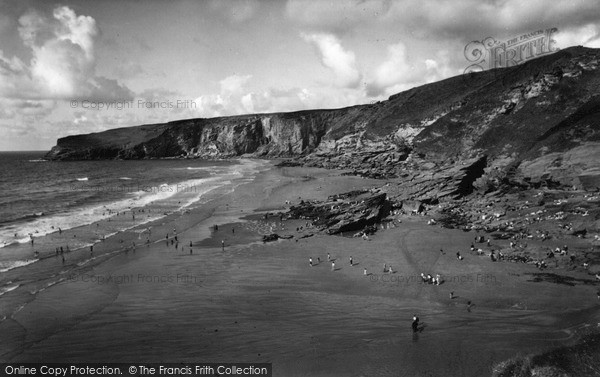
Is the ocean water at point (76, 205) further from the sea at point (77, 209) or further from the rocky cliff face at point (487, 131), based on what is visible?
the rocky cliff face at point (487, 131)

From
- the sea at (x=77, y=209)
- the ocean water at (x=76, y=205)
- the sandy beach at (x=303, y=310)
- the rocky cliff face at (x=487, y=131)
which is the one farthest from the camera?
the rocky cliff face at (x=487, y=131)

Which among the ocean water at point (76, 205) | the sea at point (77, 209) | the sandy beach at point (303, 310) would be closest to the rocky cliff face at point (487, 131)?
the sandy beach at point (303, 310)

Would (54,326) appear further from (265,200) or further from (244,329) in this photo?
(265,200)

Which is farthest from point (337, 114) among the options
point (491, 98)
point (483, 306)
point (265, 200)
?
point (483, 306)

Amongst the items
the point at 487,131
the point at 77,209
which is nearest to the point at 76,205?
the point at 77,209

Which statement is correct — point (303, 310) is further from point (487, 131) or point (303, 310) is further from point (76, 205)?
point (487, 131)
